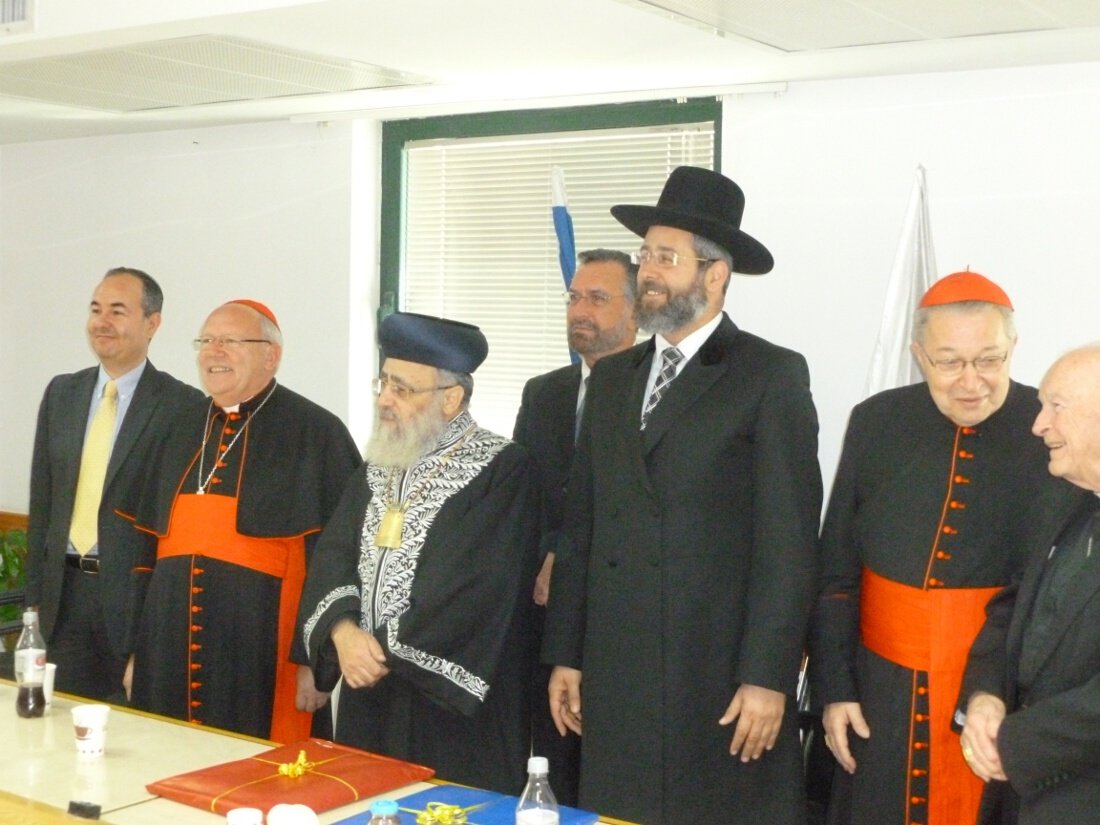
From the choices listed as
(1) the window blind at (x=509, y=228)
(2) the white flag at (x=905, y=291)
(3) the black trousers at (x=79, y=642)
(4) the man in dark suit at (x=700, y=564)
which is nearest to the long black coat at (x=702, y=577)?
(4) the man in dark suit at (x=700, y=564)

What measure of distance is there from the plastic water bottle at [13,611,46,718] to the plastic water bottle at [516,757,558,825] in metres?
1.31

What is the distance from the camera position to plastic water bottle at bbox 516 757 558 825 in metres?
2.32

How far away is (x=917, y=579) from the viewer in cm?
309

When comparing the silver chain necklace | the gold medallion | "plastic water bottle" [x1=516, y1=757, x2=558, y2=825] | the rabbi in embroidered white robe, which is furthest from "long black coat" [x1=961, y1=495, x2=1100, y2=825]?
the silver chain necklace

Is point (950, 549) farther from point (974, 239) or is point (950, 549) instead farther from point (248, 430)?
point (248, 430)

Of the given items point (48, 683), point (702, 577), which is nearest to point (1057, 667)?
point (702, 577)

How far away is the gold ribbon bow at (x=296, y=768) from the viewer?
102 inches

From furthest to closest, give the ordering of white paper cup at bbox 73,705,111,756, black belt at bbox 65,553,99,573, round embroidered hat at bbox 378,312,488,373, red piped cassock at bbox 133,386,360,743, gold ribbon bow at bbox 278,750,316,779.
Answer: black belt at bbox 65,553,99,573 → red piped cassock at bbox 133,386,360,743 → round embroidered hat at bbox 378,312,488,373 → white paper cup at bbox 73,705,111,756 → gold ribbon bow at bbox 278,750,316,779

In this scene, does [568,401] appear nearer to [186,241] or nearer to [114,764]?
[114,764]

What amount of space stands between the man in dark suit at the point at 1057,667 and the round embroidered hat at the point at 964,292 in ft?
1.56

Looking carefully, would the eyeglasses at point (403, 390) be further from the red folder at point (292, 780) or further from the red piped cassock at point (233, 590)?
the red folder at point (292, 780)

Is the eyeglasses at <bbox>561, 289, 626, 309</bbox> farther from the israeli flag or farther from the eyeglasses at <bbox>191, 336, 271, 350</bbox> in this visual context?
the eyeglasses at <bbox>191, 336, 271, 350</bbox>

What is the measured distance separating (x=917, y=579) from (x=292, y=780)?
1.44m

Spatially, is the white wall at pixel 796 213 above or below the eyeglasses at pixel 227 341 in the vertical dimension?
above
